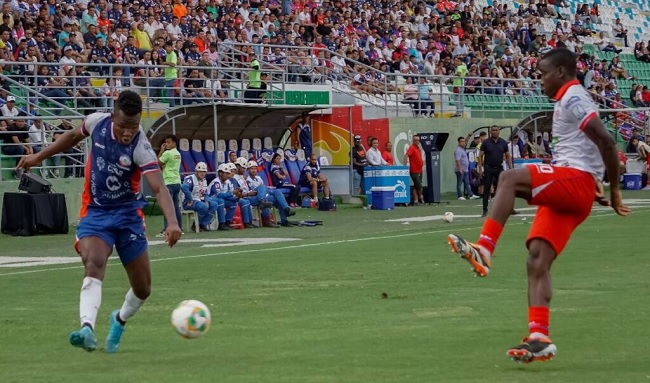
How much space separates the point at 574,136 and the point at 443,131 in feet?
110

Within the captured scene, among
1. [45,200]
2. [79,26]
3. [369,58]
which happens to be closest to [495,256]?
[45,200]

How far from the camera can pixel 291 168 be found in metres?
36.9

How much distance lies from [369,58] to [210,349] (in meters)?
34.2

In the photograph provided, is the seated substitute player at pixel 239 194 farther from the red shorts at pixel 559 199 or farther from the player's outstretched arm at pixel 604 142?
the player's outstretched arm at pixel 604 142

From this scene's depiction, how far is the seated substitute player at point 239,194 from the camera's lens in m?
27.7

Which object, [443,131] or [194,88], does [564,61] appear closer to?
[194,88]

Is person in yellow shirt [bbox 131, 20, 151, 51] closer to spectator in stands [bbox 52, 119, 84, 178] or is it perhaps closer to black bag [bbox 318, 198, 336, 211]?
spectator in stands [bbox 52, 119, 84, 178]

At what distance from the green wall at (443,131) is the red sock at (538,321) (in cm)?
3096

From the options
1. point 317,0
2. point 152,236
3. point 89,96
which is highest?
point 317,0

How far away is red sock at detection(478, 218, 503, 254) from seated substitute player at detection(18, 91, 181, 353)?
90.0 inches

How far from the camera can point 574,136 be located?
928 centimetres

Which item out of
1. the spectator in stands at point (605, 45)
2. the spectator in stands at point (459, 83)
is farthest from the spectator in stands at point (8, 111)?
the spectator in stands at point (605, 45)

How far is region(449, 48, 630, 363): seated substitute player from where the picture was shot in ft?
29.5

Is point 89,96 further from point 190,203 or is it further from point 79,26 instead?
point 190,203
